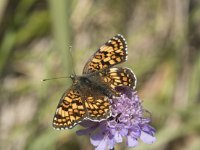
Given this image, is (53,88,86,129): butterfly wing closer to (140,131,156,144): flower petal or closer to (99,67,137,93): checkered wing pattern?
(99,67,137,93): checkered wing pattern

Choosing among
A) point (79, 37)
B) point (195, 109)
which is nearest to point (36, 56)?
point (79, 37)

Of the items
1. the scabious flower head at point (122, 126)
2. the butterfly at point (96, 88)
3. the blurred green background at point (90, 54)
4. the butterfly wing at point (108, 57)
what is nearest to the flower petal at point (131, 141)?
the scabious flower head at point (122, 126)

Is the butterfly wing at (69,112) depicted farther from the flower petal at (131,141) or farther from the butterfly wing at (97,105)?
the flower petal at (131,141)

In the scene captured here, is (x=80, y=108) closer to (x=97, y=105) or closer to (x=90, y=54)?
(x=97, y=105)

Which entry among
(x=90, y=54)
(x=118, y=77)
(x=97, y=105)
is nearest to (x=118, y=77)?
(x=118, y=77)

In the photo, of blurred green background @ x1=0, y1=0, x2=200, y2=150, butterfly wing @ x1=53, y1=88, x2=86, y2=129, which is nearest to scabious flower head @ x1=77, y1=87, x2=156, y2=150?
butterfly wing @ x1=53, y1=88, x2=86, y2=129
